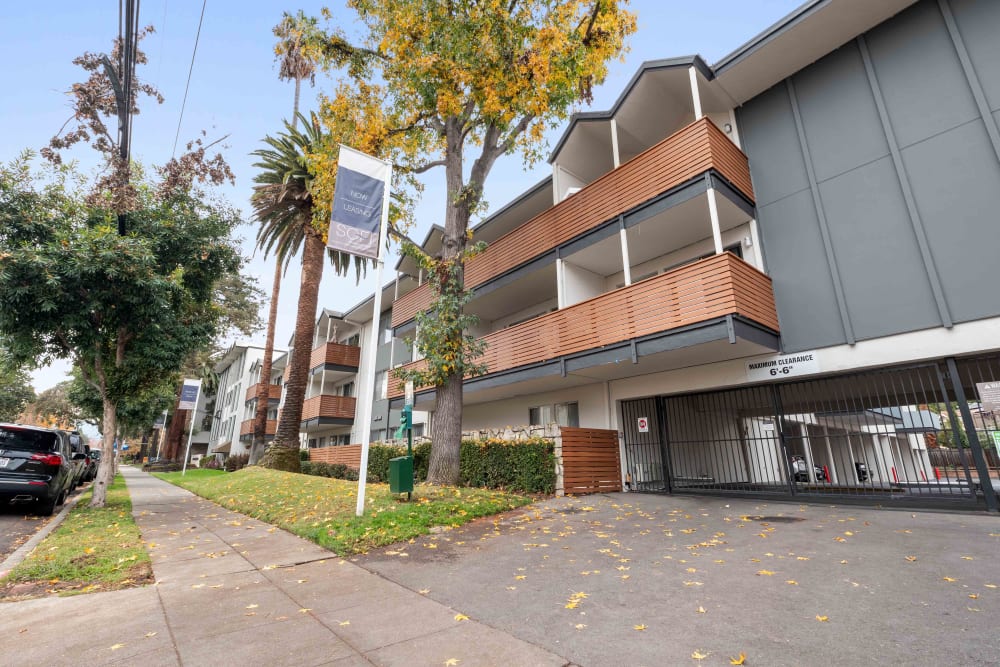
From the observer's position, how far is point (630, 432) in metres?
13.6

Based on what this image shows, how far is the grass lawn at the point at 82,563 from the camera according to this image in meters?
5.11

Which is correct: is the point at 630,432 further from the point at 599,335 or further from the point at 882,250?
the point at 882,250

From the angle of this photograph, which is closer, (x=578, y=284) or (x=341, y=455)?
(x=578, y=284)

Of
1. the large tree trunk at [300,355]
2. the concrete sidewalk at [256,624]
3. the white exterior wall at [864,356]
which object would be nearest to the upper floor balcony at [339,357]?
the large tree trunk at [300,355]

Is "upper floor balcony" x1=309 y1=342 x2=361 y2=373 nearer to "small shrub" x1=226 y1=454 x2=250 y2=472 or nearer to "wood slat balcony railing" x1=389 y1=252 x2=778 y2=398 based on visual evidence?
"small shrub" x1=226 y1=454 x2=250 y2=472

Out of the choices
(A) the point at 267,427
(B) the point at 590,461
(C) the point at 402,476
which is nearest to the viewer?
(C) the point at 402,476

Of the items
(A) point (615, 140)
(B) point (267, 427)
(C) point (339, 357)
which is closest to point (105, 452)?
(A) point (615, 140)

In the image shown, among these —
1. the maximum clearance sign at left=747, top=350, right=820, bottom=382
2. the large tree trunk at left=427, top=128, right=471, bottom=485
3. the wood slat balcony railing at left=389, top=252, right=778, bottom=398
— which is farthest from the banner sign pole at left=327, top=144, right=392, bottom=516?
the maximum clearance sign at left=747, top=350, right=820, bottom=382

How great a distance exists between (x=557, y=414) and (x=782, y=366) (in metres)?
7.12

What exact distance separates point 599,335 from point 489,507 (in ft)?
16.9

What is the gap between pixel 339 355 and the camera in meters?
27.4

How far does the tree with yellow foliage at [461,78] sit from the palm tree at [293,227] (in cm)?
909

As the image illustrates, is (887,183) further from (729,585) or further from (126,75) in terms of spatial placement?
(126,75)

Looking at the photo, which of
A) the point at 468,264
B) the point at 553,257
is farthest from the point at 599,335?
the point at 468,264
